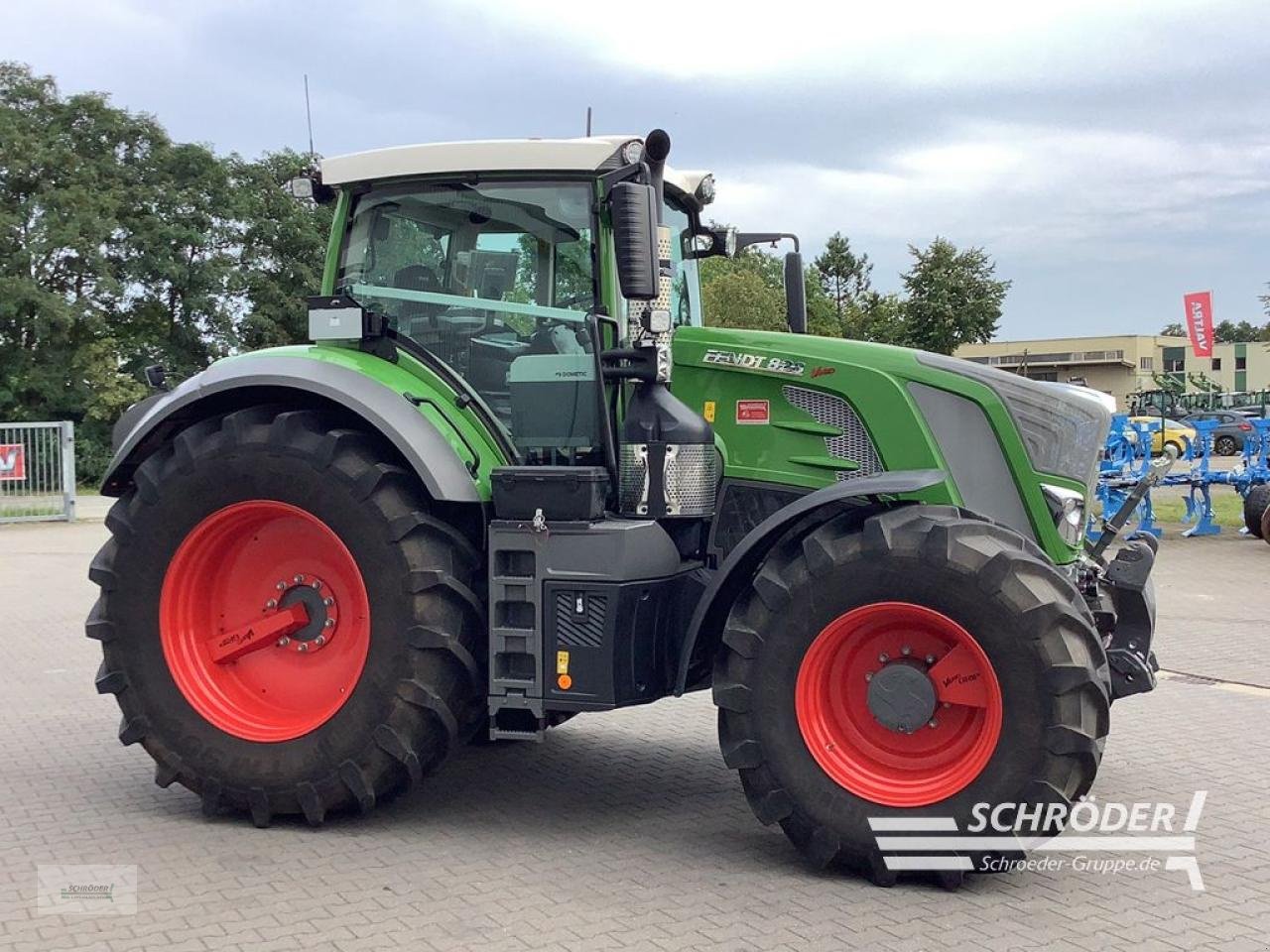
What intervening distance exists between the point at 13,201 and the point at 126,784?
32361 mm

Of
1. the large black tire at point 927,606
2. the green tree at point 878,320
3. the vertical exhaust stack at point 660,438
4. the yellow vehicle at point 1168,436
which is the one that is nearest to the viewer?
the large black tire at point 927,606

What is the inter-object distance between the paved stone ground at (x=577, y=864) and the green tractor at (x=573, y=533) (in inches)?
11.7

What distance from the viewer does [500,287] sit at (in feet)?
18.6

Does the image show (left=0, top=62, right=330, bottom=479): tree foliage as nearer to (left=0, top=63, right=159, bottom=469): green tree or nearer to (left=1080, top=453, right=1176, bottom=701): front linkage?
(left=0, top=63, right=159, bottom=469): green tree

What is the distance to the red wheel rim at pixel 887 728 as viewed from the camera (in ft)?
15.2

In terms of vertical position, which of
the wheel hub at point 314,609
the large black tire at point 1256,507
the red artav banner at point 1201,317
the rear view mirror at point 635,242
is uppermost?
the red artav banner at point 1201,317

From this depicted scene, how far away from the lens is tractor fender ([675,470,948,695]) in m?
4.77

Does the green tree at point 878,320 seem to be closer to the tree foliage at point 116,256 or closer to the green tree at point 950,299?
the green tree at point 950,299

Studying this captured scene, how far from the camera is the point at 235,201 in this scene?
36.9 metres

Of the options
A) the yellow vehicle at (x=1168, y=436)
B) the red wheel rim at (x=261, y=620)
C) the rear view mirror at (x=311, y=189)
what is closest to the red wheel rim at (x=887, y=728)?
the red wheel rim at (x=261, y=620)

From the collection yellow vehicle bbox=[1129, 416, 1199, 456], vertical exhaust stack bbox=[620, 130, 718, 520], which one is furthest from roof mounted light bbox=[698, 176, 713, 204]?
yellow vehicle bbox=[1129, 416, 1199, 456]

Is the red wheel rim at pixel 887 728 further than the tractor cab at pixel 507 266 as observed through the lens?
No

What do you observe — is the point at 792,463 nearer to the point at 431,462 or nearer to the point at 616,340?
the point at 616,340

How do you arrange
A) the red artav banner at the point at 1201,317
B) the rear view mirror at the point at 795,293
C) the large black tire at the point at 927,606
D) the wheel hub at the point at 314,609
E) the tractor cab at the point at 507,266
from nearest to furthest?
the large black tire at the point at 927,606 → the tractor cab at the point at 507,266 → the wheel hub at the point at 314,609 → the rear view mirror at the point at 795,293 → the red artav banner at the point at 1201,317
